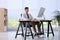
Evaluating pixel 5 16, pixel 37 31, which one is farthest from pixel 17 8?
pixel 37 31

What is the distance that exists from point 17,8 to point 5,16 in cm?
91

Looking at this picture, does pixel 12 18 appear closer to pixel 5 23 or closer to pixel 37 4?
pixel 5 23


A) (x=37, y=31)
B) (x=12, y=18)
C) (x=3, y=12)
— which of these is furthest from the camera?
(x=12, y=18)

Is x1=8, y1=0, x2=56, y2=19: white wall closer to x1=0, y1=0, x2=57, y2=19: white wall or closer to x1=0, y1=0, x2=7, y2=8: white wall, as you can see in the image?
x1=0, y1=0, x2=57, y2=19: white wall

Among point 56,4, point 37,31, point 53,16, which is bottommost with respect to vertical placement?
point 37,31

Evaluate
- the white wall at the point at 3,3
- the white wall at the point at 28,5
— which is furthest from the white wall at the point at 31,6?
the white wall at the point at 3,3

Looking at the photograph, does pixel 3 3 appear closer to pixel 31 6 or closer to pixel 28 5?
pixel 28 5

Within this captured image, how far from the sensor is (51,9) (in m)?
10.3

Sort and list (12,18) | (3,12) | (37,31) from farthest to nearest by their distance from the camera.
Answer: (12,18), (3,12), (37,31)

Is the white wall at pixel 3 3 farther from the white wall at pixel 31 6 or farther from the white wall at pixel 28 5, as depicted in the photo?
the white wall at pixel 31 6

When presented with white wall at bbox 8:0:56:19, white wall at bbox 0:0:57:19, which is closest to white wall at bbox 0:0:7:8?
white wall at bbox 0:0:57:19

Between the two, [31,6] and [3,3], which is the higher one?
[3,3]

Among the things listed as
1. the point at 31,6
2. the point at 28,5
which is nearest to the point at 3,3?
the point at 28,5

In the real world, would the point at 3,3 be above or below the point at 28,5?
above
